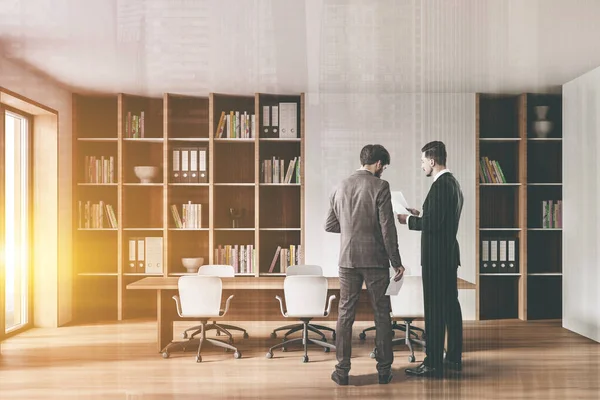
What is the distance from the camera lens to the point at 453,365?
422 cm

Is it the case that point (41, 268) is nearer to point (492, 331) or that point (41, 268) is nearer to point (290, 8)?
point (290, 8)

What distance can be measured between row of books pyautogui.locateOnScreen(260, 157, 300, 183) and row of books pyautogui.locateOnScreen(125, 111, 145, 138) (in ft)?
5.04

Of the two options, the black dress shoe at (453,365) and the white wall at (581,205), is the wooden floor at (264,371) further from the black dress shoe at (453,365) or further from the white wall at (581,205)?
the white wall at (581,205)

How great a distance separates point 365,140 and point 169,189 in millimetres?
2411

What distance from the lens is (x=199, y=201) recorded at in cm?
688

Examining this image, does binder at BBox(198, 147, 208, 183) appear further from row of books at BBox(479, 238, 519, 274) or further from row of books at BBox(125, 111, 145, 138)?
row of books at BBox(479, 238, 519, 274)

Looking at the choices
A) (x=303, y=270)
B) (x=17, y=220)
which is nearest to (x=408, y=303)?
(x=303, y=270)

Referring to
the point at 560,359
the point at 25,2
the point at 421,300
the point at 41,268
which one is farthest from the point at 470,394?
the point at 41,268

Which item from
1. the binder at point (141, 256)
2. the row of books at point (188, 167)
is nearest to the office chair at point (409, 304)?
the row of books at point (188, 167)

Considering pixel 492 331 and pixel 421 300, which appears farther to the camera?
pixel 492 331

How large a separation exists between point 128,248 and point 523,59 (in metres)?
4.79

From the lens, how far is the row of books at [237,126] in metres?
6.52

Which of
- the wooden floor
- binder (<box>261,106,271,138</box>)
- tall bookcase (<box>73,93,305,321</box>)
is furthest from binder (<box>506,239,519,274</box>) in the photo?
binder (<box>261,106,271,138</box>)

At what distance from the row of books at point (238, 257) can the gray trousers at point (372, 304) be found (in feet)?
9.43
